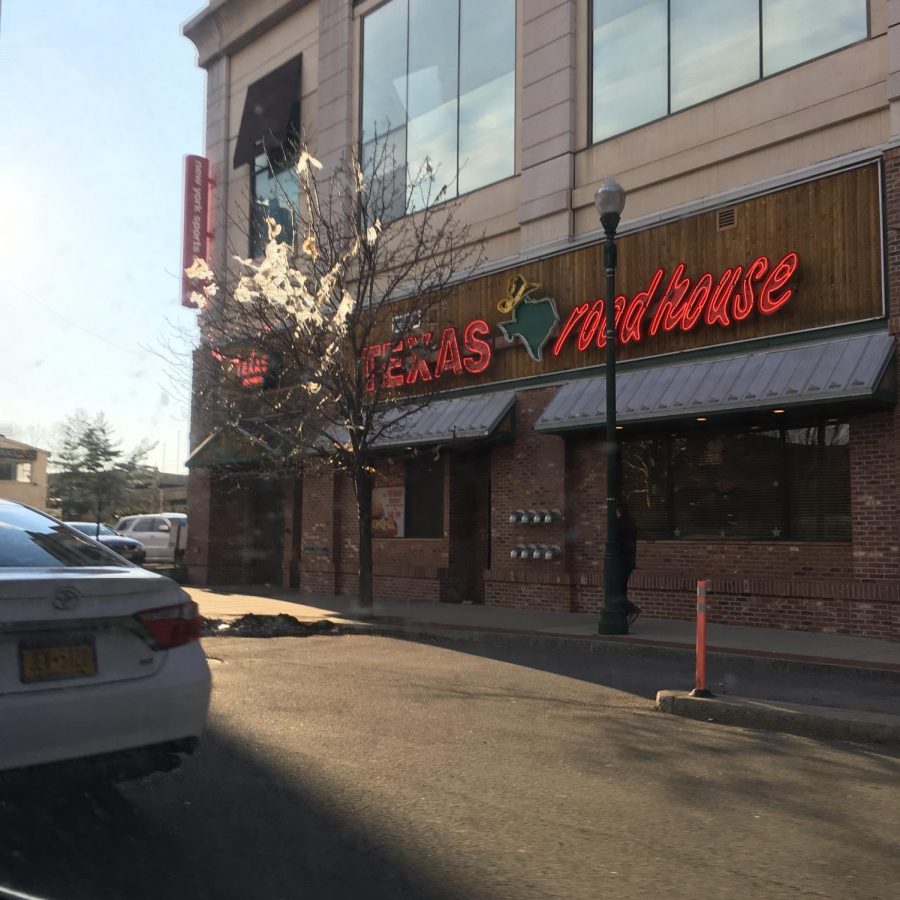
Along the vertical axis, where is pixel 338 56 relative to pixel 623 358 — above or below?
above

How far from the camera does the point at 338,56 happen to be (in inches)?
852

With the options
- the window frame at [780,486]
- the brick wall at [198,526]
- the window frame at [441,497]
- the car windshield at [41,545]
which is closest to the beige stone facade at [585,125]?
the window frame at [780,486]

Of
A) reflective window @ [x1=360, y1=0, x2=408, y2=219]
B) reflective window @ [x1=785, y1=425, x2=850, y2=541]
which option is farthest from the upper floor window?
reflective window @ [x1=785, y1=425, x2=850, y2=541]

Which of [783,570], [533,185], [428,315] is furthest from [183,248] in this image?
[783,570]

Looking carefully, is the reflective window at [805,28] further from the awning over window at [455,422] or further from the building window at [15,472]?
the building window at [15,472]

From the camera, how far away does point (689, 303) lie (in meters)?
14.4

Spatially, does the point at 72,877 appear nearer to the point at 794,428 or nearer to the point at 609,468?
the point at 609,468

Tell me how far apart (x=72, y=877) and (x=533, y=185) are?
1513cm

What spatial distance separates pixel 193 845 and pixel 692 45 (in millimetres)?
14345

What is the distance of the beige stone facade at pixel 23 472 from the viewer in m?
60.8

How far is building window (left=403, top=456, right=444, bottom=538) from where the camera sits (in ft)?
61.2

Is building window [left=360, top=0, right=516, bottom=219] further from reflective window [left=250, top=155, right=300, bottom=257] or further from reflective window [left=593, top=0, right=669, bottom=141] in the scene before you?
reflective window [left=250, top=155, right=300, bottom=257]

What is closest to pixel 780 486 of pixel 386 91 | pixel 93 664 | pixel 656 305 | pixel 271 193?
pixel 656 305

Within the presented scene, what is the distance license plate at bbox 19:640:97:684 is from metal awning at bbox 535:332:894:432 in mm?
9939
